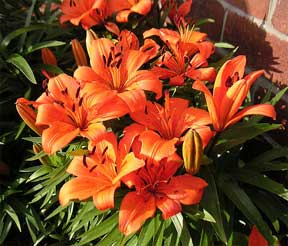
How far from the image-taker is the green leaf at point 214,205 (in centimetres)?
100

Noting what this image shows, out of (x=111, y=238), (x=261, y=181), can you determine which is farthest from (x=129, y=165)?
(x=261, y=181)

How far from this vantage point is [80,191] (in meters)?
0.92

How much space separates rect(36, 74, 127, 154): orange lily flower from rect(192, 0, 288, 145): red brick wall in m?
0.57

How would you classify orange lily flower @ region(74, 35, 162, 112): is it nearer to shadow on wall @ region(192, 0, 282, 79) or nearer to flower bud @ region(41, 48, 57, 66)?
flower bud @ region(41, 48, 57, 66)

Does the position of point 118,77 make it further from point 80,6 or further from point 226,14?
point 226,14

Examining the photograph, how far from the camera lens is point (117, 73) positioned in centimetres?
105

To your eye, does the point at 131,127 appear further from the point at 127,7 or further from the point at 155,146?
the point at 127,7

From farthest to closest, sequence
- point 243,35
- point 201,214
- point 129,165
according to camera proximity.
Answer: point 243,35, point 201,214, point 129,165

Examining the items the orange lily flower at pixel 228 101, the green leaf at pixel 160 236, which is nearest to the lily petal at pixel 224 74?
the orange lily flower at pixel 228 101

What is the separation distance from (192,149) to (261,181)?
0.29m

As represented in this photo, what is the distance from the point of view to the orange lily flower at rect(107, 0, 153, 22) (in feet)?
4.64

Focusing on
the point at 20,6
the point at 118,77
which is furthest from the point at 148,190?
the point at 20,6

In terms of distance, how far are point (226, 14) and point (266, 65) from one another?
0.28 metres

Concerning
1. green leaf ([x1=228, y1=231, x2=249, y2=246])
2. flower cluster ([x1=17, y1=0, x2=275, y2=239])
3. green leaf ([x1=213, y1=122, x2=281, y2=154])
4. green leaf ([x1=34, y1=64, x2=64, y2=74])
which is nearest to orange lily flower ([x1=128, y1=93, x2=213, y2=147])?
flower cluster ([x1=17, y1=0, x2=275, y2=239])
